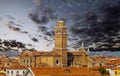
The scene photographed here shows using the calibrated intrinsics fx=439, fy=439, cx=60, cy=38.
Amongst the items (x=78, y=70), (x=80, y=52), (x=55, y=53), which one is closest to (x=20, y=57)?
(x=55, y=53)

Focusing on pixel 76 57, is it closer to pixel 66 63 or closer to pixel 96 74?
pixel 66 63

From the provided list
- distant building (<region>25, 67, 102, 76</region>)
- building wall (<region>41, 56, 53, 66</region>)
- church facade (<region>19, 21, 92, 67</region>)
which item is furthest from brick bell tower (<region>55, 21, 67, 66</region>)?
distant building (<region>25, 67, 102, 76</region>)

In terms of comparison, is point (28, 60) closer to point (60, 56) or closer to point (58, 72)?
point (60, 56)

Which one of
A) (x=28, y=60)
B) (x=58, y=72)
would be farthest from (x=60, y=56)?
(x=58, y=72)

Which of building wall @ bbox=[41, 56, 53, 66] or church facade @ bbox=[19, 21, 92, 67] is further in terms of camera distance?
building wall @ bbox=[41, 56, 53, 66]

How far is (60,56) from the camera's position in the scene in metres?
48.6

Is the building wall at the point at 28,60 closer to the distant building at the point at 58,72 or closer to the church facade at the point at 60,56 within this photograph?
the church facade at the point at 60,56

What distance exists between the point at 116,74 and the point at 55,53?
23.5 m

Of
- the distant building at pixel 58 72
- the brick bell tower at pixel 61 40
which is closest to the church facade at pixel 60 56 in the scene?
the brick bell tower at pixel 61 40

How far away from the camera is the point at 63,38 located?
50.1m

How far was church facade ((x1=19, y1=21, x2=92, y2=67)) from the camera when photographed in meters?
46.3

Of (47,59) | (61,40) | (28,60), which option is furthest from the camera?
(61,40)

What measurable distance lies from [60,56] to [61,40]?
2239mm

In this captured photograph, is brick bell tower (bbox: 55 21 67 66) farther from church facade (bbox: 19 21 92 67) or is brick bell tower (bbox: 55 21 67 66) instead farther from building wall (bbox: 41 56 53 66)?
building wall (bbox: 41 56 53 66)
